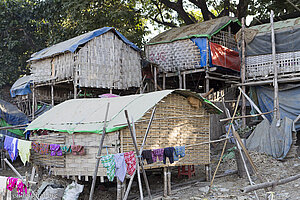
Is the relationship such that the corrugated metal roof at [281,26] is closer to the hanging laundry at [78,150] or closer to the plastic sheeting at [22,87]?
the hanging laundry at [78,150]

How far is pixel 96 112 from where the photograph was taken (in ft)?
31.6

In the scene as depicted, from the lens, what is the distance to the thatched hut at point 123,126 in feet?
28.0

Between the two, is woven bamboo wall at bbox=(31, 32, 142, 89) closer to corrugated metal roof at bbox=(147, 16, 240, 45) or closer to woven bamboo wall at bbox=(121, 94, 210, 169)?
corrugated metal roof at bbox=(147, 16, 240, 45)

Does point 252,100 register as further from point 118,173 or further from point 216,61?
point 118,173

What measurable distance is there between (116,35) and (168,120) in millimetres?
7678

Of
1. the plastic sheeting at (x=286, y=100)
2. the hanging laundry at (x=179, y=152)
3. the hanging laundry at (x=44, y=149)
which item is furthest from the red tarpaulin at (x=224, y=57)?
the hanging laundry at (x=44, y=149)

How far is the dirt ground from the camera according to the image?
9.20m

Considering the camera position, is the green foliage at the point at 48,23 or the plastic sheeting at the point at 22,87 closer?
the green foliage at the point at 48,23

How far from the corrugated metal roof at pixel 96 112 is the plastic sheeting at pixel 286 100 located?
4.83 meters

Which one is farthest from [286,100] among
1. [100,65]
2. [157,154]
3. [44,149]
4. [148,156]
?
[44,149]

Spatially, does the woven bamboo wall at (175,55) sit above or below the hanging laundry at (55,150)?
above

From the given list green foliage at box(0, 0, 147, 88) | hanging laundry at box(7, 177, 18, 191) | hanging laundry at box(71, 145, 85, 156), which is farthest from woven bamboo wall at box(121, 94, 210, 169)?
green foliage at box(0, 0, 147, 88)

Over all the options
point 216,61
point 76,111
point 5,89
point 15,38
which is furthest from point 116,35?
point 5,89

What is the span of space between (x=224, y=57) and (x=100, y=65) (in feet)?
20.8
